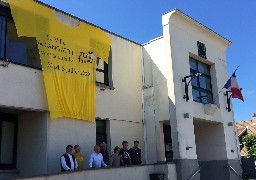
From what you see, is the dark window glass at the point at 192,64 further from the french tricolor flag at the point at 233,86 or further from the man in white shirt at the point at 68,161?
the man in white shirt at the point at 68,161

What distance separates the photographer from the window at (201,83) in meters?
16.4

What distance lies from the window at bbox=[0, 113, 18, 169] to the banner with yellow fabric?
6.11 ft

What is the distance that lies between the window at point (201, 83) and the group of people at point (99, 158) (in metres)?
4.95

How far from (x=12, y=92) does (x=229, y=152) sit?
10.9 meters

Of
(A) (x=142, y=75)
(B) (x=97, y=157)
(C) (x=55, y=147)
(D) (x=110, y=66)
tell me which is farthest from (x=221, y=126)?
(C) (x=55, y=147)

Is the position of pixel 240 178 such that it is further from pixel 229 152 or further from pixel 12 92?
Answer: pixel 12 92

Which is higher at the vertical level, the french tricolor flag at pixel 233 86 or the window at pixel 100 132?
the french tricolor flag at pixel 233 86

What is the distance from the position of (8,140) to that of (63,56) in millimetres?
3449

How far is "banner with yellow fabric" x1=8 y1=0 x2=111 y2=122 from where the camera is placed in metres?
11.3

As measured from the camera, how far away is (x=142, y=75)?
16.0 m

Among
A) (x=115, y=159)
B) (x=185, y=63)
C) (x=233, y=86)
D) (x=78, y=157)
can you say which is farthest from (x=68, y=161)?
(x=233, y=86)

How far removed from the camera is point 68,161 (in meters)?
10.5

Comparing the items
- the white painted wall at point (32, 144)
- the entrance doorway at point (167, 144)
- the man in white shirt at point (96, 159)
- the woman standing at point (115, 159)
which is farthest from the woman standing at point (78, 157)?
the entrance doorway at point (167, 144)

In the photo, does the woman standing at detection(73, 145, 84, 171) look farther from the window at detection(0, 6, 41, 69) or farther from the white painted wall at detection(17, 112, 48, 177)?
the window at detection(0, 6, 41, 69)
